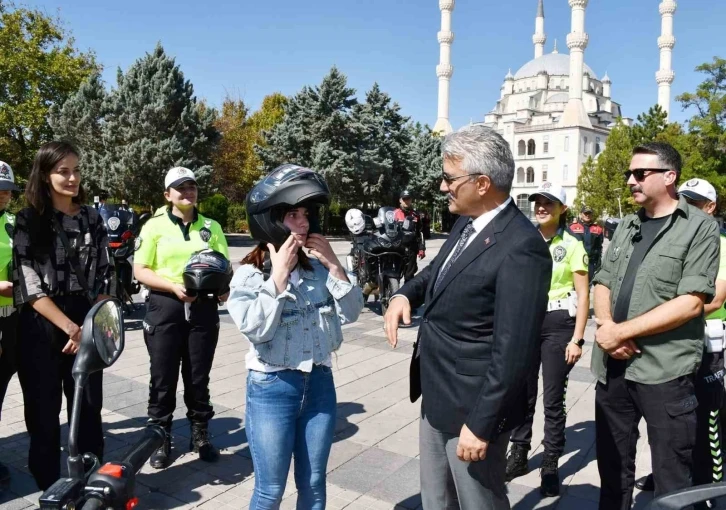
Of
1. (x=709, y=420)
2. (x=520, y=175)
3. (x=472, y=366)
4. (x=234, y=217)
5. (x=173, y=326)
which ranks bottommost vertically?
(x=709, y=420)

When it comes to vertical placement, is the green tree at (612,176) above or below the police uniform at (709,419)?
above

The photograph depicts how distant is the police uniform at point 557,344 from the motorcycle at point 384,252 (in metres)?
5.95

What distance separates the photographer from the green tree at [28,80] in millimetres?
31266

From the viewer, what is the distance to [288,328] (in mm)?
2730

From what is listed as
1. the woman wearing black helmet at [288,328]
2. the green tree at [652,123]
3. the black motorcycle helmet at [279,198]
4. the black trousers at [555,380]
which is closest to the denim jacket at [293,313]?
the woman wearing black helmet at [288,328]

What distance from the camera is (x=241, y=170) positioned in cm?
4053

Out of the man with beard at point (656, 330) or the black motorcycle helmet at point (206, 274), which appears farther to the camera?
the black motorcycle helmet at point (206, 274)

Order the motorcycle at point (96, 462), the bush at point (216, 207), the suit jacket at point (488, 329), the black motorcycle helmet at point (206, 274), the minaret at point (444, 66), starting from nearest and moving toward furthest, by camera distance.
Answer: the motorcycle at point (96, 462)
the suit jacket at point (488, 329)
the black motorcycle helmet at point (206, 274)
the bush at point (216, 207)
the minaret at point (444, 66)

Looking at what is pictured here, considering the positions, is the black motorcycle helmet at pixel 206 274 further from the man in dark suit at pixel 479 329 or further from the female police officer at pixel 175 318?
the man in dark suit at pixel 479 329

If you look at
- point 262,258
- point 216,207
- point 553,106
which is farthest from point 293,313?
point 553,106

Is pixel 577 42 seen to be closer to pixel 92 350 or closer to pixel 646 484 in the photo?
pixel 646 484

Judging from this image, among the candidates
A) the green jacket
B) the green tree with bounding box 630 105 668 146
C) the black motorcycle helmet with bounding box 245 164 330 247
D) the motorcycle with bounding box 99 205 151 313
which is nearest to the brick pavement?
the green jacket

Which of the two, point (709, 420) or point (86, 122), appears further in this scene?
point (86, 122)

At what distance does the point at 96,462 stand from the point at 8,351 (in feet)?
9.45
